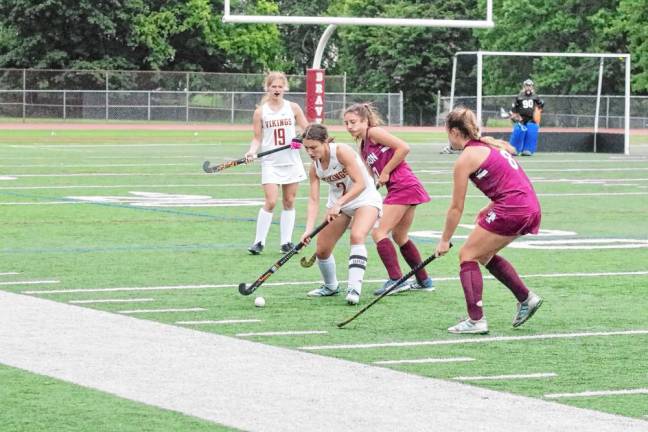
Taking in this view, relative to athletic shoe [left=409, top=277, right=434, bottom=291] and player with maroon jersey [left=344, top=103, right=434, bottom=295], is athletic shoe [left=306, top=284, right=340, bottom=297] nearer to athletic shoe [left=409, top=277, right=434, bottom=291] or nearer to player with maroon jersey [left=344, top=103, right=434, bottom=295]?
player with maroon jersey [left=344, top=103, right=434, bottom=295]

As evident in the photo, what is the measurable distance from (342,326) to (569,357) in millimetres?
1682

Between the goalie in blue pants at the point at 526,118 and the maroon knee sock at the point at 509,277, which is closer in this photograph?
the maroon knee sock at the point at 509,277

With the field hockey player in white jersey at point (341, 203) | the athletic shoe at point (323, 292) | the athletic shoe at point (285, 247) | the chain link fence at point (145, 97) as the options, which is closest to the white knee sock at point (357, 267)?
the field hockey player in white jersey at point (341, 203)

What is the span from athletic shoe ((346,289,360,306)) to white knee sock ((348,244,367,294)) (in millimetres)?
23

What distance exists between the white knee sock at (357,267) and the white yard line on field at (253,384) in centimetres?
173

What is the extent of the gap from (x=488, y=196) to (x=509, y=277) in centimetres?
61

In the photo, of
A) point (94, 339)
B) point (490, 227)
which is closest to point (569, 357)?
point (490, 227)

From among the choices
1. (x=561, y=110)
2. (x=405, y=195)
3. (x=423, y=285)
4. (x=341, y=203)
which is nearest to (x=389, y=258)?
(x=423, y=285)

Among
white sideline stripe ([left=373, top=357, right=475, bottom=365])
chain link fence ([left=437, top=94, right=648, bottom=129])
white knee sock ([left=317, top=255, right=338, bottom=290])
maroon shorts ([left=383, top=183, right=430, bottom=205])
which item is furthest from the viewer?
chain link fence ([left=437, top=94, right=648, bottom=129])

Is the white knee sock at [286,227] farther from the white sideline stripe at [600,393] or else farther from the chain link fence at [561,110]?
the chain link fence at [561,110]

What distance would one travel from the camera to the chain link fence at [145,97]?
185 feet

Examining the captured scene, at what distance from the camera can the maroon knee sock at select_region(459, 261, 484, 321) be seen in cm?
952

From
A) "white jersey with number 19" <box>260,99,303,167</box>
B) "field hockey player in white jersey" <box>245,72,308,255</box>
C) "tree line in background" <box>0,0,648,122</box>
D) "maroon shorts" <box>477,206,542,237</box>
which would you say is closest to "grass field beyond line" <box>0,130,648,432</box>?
"field hockey player in white jersey" <box>245,72,308,255</box>

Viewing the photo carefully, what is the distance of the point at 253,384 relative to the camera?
7.60 metres
